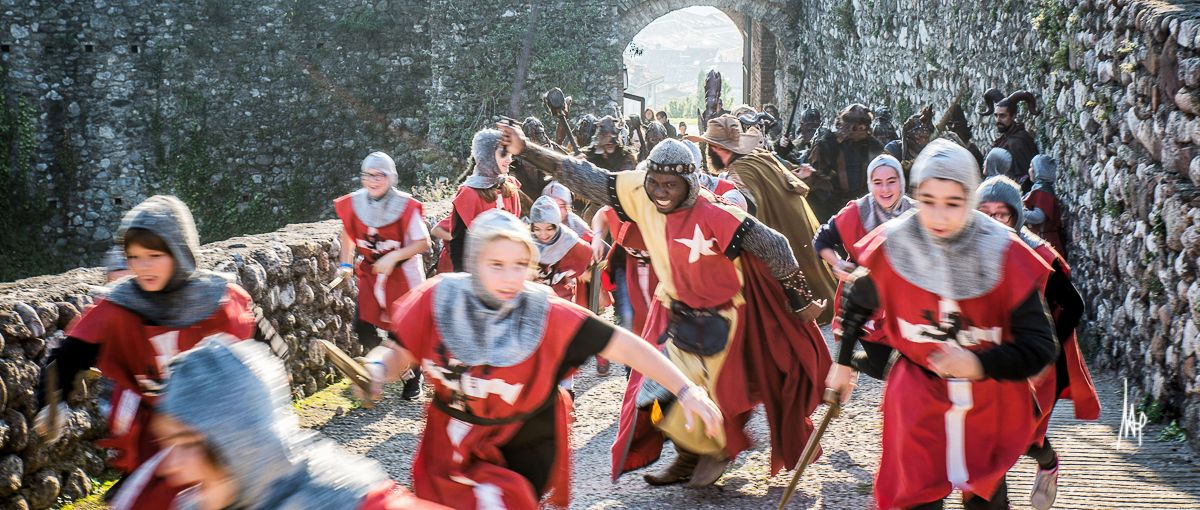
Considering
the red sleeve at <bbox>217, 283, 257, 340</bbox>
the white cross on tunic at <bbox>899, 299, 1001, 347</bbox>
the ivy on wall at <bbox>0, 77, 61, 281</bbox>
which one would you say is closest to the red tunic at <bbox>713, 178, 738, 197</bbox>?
the white cross on tunic at <bbox>899, 299, 1001, 347</bbox>

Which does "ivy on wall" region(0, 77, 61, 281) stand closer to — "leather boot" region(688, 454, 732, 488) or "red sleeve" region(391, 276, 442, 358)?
"leather boot" region(688, 454, 732, 488)

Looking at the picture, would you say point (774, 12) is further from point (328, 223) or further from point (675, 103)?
point (675, 103)

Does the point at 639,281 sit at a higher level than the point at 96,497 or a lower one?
higher

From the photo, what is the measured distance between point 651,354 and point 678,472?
2.32m

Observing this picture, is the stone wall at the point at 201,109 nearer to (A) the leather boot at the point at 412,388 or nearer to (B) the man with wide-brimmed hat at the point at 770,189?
(A) the leather boot at the point at 412,388

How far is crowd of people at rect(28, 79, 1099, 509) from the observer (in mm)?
2311

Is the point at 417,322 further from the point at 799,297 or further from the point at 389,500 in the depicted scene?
the point at 799,297

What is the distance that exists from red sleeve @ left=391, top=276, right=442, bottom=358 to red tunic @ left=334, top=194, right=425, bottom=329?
362 cm

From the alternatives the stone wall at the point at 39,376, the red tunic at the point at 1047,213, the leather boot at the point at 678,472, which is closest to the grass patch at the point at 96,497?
the stone wall at the point at 39,376

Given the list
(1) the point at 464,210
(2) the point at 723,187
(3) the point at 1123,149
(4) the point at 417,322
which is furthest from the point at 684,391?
(3) the point at 1123,149

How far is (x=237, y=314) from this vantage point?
4246mm

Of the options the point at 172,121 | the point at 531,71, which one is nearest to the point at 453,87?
the point at 531,71

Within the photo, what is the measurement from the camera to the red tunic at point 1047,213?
8.67 metres

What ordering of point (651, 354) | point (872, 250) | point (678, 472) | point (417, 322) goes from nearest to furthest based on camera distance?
point (651, 354) → point (417, 322) → point (872, 250) → point (678, 472)
